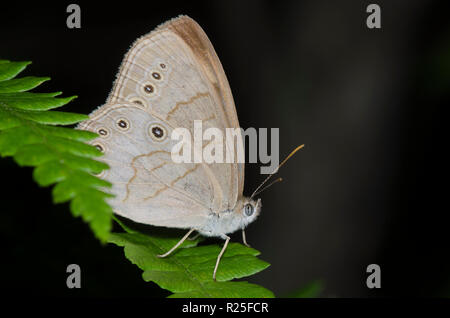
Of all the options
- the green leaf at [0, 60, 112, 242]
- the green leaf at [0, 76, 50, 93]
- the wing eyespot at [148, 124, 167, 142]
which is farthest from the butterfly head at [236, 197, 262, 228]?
the green leaf at [0, 76, 50, 93]

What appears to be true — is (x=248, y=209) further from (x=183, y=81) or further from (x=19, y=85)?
(x=19, y=85)

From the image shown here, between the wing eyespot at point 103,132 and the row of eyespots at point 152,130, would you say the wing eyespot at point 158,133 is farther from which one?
the wing eyespot at point 103,132

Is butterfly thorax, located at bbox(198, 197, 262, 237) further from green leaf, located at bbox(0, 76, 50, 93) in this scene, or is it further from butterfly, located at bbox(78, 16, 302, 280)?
green leaf, located at bbox(0, 76, 50, 93)

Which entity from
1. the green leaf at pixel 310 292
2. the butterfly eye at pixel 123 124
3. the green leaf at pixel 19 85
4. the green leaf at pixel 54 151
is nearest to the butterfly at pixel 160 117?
the butterfly eye at pixel 123 124

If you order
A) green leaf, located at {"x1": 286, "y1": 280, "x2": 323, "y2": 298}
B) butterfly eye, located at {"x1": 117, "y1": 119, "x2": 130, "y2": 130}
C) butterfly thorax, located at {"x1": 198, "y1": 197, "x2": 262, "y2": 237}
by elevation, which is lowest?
green leaf, located at {"x1": 286, "y1": 280, "x2": 323, "y2": 298}
